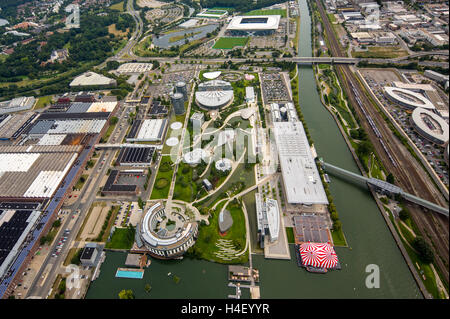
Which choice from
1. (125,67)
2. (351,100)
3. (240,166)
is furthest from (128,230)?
(125,67)

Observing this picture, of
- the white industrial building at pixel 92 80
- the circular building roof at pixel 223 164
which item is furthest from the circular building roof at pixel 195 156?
the white industrial building at pixel 92 80

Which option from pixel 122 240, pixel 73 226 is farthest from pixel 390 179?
pixel 73 226

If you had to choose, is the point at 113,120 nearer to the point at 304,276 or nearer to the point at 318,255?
the point at 304,276

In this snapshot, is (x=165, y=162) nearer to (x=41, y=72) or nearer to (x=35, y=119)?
(x=35, y=119)

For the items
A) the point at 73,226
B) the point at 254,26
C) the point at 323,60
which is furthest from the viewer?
the point at 254,26

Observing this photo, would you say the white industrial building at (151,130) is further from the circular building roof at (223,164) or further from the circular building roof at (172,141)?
the circular building roof at (223,164)

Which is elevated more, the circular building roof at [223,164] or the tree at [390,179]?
the tree at [390,179]
